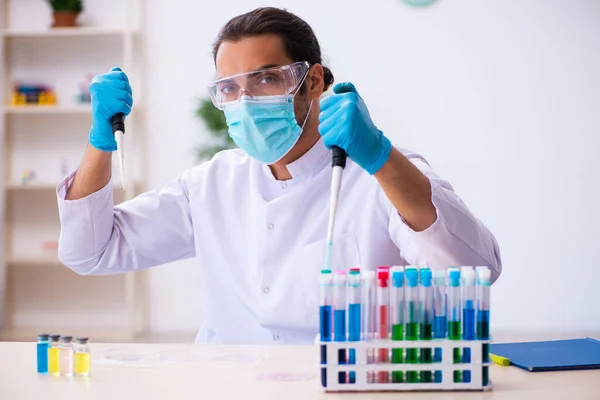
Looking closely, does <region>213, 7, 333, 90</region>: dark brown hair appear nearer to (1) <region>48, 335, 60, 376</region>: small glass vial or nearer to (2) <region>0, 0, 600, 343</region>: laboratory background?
(1) <region>48, 335, 60, 376</region>: small glass vial

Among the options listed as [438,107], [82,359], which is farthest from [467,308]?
[438,107]

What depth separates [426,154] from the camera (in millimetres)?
4832

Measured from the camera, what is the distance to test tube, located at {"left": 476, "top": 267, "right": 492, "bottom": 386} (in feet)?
3.81

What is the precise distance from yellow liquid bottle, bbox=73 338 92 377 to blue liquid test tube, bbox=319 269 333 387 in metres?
0.41

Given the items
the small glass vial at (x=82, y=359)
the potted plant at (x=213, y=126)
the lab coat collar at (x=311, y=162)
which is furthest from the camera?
the potted plant at (x=213, y=126)

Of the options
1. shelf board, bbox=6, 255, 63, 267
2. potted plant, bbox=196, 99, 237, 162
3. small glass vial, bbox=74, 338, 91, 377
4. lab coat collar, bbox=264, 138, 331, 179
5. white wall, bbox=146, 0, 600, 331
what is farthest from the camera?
white wall, bbox=146, 0, 600, 331

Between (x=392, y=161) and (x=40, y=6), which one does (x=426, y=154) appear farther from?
(x=392, y=161)

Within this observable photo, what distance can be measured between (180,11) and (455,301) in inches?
161

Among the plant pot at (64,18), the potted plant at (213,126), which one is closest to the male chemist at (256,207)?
the potted plant at (213,126)

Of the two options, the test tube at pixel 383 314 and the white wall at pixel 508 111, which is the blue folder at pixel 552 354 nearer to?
the test tube at pixel 383 314

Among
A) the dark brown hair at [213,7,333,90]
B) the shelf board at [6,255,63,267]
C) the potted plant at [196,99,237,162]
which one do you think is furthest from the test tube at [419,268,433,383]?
the shelf board at [6,255,63,267]

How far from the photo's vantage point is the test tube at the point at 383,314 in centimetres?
116

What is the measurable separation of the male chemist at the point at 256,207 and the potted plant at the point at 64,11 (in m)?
3.10

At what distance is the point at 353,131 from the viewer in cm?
137
